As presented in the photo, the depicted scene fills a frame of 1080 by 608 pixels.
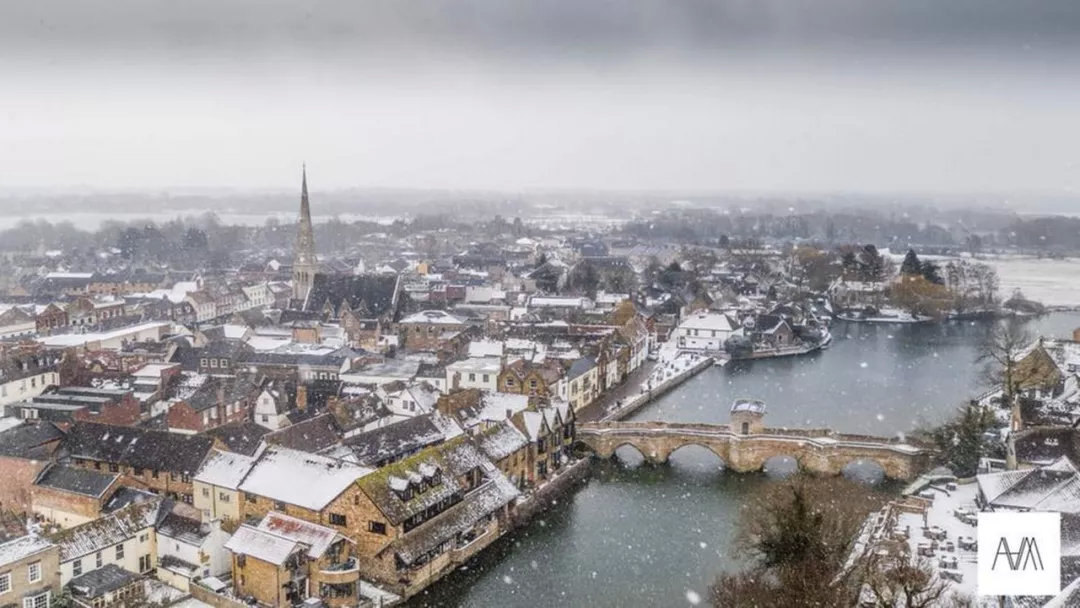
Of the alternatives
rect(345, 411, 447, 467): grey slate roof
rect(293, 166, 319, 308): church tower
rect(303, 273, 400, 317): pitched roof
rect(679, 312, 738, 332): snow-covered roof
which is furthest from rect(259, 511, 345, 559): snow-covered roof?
rect(293, 166, 319, 308): church tower

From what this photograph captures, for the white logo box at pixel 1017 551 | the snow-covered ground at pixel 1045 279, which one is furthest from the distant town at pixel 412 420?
the white logo box at pixel 1017 551

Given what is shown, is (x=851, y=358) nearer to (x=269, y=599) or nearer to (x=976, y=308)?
(x=976, y=308)

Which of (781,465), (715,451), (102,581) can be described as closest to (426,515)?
(102,581)

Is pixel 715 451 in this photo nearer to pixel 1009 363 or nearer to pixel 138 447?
pixel 1009 363

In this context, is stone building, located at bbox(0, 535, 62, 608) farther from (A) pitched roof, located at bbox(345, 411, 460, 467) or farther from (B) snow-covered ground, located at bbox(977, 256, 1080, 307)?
(B) snow-covered ground, located at bbox(977, 256, 1080, 307)

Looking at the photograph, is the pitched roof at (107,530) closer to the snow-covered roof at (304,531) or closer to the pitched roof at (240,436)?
the snow-covered roof at (304,531)

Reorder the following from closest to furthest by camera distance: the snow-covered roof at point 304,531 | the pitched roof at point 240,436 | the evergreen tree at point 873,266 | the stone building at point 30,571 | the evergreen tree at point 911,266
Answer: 1. the stone building at point 30,571
2. the snow-covered roof at point 304,531
3. the pitched roof at point 240,436
4. the evergreen tree at point 911,266
5. the evergreen tree at point 873,266
